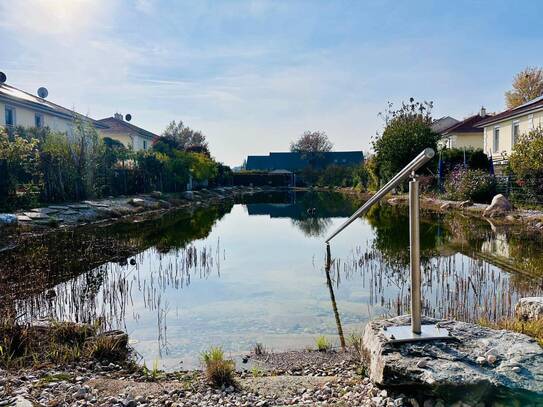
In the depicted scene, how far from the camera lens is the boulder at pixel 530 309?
16.1 ft

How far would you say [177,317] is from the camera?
274 inches

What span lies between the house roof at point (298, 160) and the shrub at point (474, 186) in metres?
42.1

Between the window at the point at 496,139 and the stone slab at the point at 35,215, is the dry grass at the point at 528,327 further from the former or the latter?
the window at the point at 496,139

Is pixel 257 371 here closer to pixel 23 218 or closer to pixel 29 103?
pixel 23 218

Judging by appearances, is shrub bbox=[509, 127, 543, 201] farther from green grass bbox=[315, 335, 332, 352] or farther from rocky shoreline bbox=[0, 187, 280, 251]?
rocky shoreline bbox=[0, 187, 280, 251]

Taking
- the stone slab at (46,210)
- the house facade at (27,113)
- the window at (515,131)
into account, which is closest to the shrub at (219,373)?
the stone slab at (46,210)

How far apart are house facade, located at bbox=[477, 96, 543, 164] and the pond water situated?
11.1 m

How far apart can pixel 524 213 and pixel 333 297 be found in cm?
1180

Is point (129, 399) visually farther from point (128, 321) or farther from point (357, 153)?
point (357, 153)

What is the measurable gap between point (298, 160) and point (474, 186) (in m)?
45.5

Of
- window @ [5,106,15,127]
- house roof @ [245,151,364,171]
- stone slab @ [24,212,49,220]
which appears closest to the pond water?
stone slab @ [24,212,49,220]

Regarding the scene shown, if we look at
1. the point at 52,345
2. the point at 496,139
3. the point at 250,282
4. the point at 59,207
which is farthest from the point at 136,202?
the point at 496,139

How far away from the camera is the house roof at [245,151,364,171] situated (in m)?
65.8

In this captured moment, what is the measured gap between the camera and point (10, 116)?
88.8 feet
